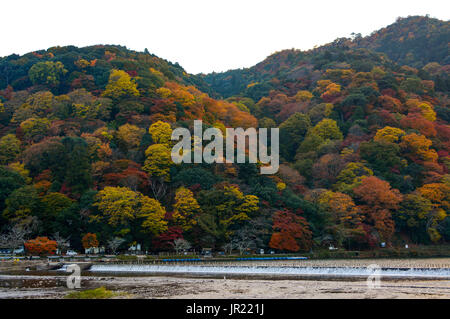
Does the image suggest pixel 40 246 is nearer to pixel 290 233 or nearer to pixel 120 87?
pixel 290 233

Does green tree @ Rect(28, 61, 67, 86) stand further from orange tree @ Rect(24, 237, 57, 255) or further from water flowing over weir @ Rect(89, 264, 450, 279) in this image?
water flowing over weir @ Rect(89, 264, 450, 279)

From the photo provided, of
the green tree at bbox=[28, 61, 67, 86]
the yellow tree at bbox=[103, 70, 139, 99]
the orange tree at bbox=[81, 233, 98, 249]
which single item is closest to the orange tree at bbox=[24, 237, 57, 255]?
the orange tree at bbox=[81, 233, 98, 249]

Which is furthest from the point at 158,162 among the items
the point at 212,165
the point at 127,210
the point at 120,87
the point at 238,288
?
the point at 238,288

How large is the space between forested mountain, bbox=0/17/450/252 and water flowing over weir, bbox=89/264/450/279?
27.4ft

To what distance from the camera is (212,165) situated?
2437 inches

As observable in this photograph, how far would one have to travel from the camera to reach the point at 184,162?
60.4 meters

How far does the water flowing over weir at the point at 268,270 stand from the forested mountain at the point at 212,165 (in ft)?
27.4

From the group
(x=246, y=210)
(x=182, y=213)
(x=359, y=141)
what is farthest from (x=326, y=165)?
(x=182, y=213)

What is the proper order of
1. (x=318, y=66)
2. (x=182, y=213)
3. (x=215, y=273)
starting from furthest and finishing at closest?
(x=318, y=66) → (x=182, y=213) → (x=215, y=273)

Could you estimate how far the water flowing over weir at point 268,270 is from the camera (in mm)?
32844

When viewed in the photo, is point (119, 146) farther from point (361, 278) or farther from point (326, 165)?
point (361, 278)

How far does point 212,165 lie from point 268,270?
26325 mm

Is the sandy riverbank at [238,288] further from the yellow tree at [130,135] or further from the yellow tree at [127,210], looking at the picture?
the yellow tree at [130,135]
